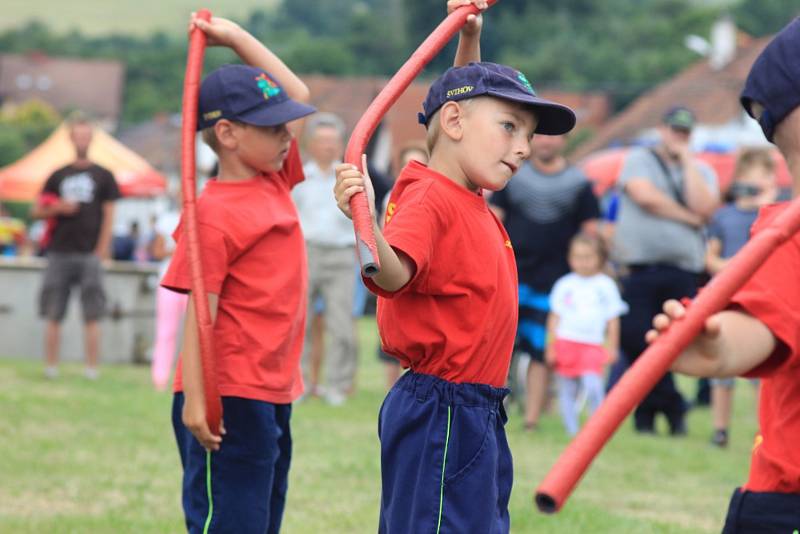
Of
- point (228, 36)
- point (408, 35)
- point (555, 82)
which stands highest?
point (408, 35)

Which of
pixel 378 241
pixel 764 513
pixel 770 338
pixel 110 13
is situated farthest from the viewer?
pixel 110 13

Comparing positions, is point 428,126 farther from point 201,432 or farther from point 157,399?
point 157,399

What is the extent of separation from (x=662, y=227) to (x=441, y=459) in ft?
19.9

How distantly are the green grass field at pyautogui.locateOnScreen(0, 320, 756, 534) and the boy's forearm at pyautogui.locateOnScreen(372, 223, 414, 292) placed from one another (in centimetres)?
284

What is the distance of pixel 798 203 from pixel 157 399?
855cm

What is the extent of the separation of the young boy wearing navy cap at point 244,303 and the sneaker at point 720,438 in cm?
518

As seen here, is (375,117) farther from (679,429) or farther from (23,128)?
(23,128)

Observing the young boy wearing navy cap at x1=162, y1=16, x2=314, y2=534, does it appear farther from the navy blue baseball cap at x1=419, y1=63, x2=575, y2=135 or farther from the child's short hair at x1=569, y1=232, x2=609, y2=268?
the child's short hair at x1=569, y1=232, x2=609, y2=268

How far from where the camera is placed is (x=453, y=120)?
3.67 metres

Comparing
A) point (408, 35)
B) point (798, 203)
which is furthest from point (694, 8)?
point (798, 203)

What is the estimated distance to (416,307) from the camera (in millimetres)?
3615

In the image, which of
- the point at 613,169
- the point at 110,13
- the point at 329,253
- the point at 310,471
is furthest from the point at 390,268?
the point at 110,13

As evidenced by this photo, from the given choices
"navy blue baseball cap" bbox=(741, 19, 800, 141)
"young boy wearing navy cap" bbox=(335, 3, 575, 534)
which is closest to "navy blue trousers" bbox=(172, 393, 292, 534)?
"young boy wearing navy cap" bbox=(335, 3, 575, 534)

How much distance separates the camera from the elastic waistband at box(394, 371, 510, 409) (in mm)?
3611
